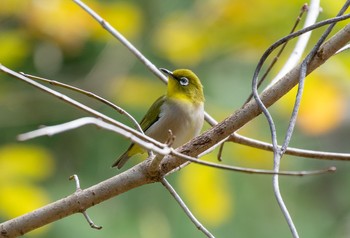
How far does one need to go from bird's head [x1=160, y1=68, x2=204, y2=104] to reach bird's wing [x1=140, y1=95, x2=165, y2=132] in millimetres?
78

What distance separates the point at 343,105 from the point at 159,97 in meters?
1.32

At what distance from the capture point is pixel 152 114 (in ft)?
16.9

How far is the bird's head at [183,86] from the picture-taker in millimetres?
5125

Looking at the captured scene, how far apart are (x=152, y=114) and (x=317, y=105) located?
1008 mm

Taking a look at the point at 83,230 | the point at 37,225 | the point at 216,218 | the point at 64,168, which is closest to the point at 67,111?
the point at 64,168

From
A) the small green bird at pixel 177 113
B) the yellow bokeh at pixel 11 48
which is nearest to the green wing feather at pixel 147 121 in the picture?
the small green bird at pixel 177 113

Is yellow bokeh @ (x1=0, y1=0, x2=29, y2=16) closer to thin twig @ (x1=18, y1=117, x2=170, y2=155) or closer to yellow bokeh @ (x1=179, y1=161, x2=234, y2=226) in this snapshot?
yellow bokeh @ (x1=179, y1=161, x2=234, y2=226)

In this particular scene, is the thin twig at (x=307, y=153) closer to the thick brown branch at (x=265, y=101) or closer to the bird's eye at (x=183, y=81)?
the thick brown branch at (x=265, y=101)

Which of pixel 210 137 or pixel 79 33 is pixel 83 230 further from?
pixel 210 137

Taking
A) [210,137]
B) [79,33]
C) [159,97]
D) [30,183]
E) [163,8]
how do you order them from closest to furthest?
[210,137] → [30,183] → [159,97] → [79,33] → [163,8]

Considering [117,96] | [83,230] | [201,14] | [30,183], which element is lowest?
[83,230]

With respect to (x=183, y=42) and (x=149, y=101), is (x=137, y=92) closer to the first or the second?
(x=149, y=101)

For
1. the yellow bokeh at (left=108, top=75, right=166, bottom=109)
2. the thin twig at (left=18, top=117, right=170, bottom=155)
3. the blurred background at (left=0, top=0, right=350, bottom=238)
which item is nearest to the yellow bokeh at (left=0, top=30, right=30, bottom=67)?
the blurred background at (left=0, top=0, right=350, bottom=238)

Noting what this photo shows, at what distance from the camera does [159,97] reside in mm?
5305
